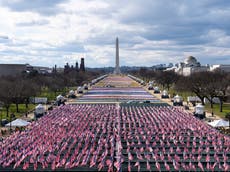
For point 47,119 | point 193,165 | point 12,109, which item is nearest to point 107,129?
point 47,119

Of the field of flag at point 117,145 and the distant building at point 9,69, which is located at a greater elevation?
the distant building at point 9,69

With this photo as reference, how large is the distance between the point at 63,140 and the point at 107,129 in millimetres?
5923

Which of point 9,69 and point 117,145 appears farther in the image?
point 9,69

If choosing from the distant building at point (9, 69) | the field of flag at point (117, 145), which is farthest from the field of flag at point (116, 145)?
the distant building at point (9, 69)

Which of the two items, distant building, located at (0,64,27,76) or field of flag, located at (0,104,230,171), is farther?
distant building, located at (0,64,27,76)

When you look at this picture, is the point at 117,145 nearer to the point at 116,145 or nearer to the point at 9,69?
the point at 116,145

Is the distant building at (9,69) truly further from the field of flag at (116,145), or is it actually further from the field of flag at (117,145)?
the field of flag at (117,145)

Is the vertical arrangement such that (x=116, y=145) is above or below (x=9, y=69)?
below

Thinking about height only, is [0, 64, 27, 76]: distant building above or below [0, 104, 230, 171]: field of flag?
above

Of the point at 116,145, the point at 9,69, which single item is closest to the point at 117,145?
the point at 116,145

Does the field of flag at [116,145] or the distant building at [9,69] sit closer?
the field of flag at [116,145]

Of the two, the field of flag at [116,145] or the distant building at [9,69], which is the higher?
the distant building at [9,69]

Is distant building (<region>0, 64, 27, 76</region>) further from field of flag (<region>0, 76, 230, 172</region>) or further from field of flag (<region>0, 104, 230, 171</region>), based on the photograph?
field of flag (<region>0, 104, 230, 171</region>)

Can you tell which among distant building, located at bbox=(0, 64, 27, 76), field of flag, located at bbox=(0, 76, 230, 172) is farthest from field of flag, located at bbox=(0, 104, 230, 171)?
distant building, located at bbox=(0, 64, 27, 76)
